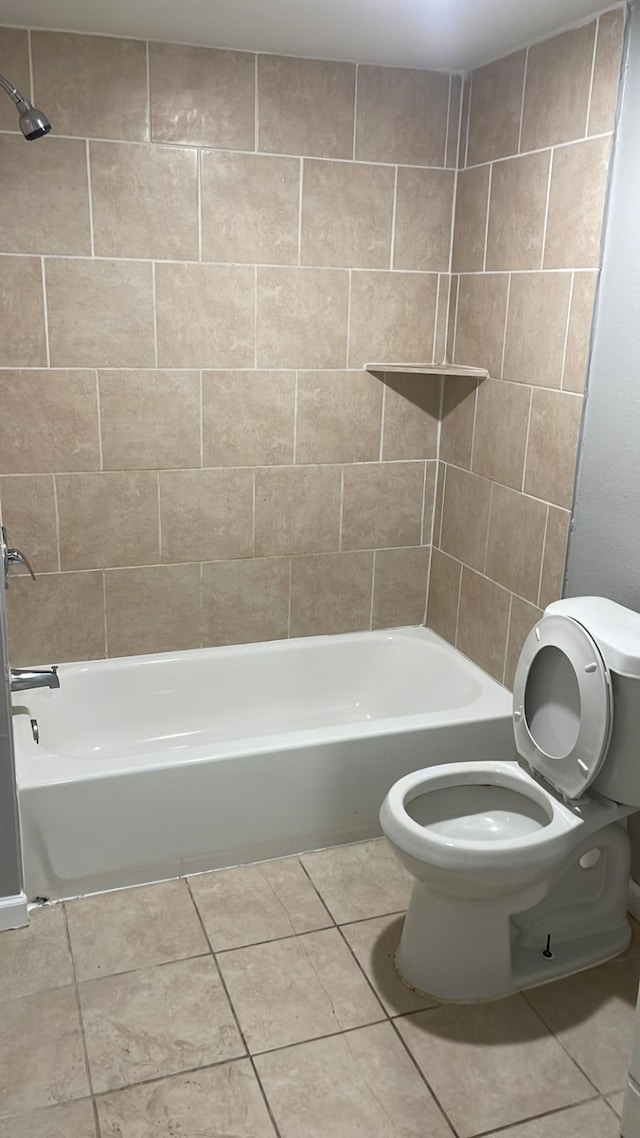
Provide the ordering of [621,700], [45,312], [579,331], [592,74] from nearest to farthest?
[621,700] → [592,74] → [579,331] → [45,312]

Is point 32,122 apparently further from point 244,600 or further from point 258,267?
point 244,600

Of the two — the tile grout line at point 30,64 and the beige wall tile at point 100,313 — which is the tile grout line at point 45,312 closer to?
the beige wall tile at point 100,313

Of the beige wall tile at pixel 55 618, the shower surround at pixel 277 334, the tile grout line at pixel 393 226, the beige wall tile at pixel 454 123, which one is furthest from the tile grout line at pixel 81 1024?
the beige wall tile at pixel 454 123

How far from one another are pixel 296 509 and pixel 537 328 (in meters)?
0.96

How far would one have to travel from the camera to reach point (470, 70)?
2.75m

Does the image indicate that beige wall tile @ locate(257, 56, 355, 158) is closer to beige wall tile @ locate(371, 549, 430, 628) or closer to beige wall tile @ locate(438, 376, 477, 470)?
beige wall tile @ locate(438, 376, 477, 470)

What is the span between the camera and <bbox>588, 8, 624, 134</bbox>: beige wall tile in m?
2.11

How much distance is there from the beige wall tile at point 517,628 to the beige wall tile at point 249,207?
1.27 meters

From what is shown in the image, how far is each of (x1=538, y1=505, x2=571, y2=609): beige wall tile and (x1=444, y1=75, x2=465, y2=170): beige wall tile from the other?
1196mm

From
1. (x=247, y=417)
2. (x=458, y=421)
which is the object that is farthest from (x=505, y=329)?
(x=247, y=417)

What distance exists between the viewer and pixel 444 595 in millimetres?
3158

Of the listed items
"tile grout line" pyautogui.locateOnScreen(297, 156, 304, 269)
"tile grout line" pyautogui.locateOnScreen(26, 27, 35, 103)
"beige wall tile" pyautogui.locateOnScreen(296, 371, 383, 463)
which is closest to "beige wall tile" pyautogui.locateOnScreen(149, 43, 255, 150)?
"tile grout line" pyautogui.locateOnScreen(297, 156, 304, 269)

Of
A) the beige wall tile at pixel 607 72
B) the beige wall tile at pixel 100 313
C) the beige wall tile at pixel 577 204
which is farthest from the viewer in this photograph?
the beige wall tile at pixel 100 313

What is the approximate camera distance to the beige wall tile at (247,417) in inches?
111
